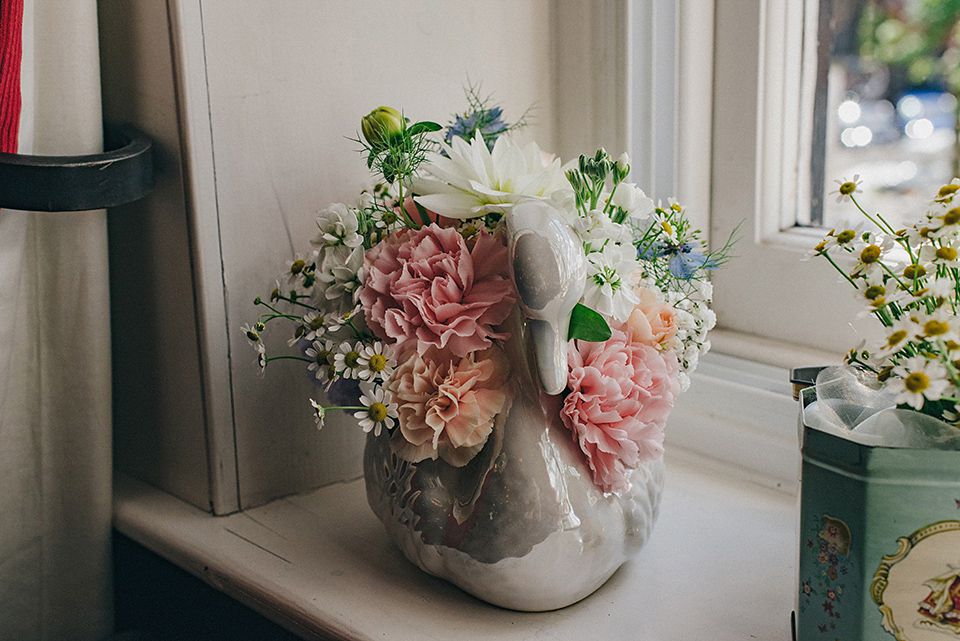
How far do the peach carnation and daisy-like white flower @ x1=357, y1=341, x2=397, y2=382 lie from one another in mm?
181

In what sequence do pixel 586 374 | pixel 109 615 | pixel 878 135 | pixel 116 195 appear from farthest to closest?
pixel 878 135 < pixel 109 615 < pixel 116 195 < pixel 586 374

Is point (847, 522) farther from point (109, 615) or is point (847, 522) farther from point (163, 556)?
point (109, 615)

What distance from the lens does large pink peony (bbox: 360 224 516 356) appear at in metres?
0.58

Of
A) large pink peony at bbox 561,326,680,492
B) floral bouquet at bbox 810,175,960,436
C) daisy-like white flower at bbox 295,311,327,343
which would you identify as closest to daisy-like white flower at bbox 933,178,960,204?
floral bouquet at bbox 810,175,960,436

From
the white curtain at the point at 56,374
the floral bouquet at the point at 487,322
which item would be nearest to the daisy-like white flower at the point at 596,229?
the floral bouquet at the point at 487,322

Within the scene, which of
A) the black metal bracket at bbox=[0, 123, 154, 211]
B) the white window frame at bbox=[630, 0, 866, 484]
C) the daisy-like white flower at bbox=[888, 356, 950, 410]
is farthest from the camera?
the white window frame at bbox=[630, 0, 866, 484]

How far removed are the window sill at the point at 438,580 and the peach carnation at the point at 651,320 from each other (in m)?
0.20

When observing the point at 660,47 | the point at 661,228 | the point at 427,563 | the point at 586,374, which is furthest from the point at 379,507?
the point at 660,47

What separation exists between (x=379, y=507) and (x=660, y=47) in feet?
1.88

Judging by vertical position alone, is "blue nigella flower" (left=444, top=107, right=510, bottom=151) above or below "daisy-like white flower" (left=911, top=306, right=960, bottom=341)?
above

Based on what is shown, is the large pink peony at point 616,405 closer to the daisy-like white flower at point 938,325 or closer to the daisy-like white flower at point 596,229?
the daisy-like white flower at point 596,229

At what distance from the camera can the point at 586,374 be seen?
588mm

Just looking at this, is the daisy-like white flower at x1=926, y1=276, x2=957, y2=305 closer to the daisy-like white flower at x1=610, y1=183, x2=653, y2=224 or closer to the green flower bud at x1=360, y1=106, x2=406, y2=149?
the daisy-like white flower at x1=610, y1=183, x2=653, y2=224

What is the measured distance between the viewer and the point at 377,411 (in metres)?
0.59
